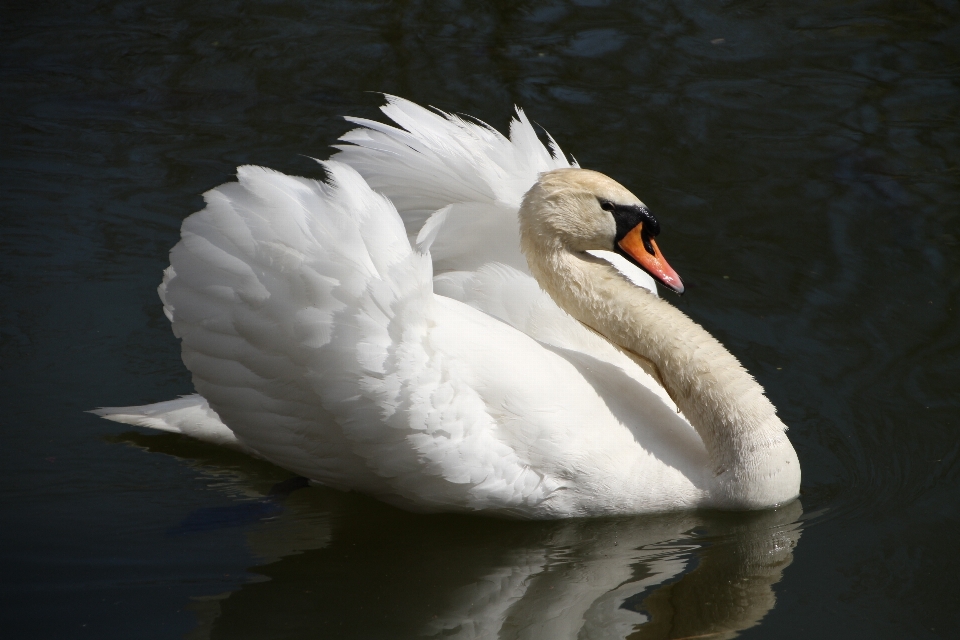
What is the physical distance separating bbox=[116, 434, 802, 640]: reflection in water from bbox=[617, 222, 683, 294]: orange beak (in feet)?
3.05

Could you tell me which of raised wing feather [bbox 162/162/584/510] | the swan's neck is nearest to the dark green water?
the swan's neck

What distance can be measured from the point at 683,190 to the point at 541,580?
11.9 feet

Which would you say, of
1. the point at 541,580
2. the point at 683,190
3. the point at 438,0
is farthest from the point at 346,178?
the point at 438,0

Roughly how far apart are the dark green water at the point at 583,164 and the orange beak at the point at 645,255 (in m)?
0.94

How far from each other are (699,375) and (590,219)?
74 cm

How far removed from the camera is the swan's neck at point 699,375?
4320mm

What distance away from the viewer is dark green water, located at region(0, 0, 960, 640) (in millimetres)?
3982

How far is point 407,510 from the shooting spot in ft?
14.7

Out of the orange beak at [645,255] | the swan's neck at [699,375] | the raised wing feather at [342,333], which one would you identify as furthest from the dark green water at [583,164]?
the orange beak at [645,255]

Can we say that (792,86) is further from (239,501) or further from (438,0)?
(239,501)

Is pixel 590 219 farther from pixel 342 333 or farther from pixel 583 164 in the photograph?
pixel 583 164

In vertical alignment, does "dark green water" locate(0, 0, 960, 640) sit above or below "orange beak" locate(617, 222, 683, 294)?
below

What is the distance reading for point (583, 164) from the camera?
24.0 feet

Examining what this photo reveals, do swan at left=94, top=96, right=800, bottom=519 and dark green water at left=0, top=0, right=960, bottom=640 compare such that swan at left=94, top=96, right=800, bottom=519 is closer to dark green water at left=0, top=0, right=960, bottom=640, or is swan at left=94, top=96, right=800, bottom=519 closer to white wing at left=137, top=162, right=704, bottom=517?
white wing at left=137, top=162, right=704, bottom=517
